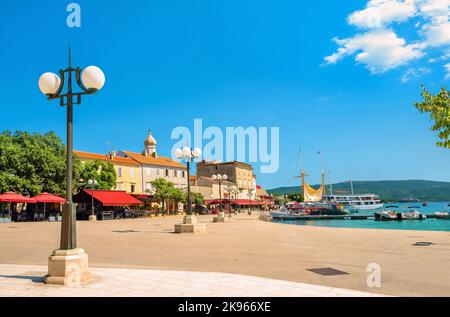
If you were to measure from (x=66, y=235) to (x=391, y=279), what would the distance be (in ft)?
20.3

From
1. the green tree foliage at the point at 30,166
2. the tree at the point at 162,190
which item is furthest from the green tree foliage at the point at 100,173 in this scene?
the tree at the point at 162,190

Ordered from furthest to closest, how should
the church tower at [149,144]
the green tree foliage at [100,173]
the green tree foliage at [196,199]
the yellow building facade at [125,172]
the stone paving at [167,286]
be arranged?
the church tower at [149,144] < the green tree foliage at [196,199] < the yellow building facade at [125,172] < the green tree foliage at [100,173] < the stone paving at [167,286]

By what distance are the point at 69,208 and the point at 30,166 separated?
35.4 meters

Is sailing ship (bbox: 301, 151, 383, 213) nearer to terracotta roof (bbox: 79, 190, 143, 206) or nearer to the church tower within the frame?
the church tower

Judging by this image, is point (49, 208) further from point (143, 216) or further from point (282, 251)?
point (282, 251)

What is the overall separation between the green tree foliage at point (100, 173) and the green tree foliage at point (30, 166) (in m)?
2.34

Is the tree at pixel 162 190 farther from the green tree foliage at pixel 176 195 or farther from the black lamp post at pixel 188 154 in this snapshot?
the black lamp post at pixel 188 154

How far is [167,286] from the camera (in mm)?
6574

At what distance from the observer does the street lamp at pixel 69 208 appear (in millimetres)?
6828
